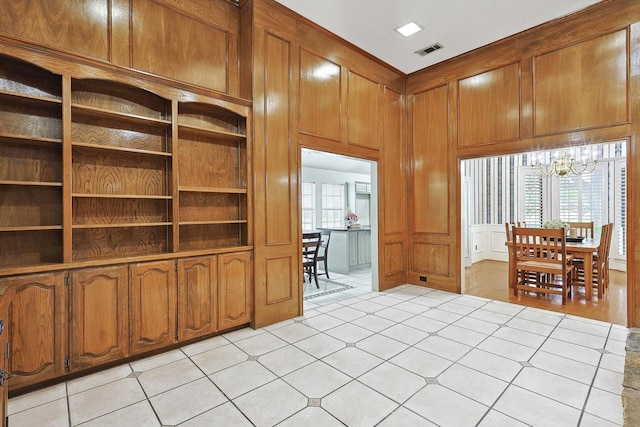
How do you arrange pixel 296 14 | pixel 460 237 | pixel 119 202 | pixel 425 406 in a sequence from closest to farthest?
pixel 425 406
pixel 119 202
pixel 296 14
pixel 460 237

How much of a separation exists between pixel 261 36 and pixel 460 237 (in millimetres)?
4074

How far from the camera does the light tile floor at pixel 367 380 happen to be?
6.48 feet

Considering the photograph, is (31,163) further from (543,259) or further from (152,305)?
(543,259)

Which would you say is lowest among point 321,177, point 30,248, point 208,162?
point 30,248

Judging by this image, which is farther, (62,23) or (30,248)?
(62,23)

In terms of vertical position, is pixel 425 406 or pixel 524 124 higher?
pixel 524 124

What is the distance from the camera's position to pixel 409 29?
4.09 meters

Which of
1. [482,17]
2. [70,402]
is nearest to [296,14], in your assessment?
[482,17]

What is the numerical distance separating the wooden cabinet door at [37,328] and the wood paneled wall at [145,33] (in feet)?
5.82

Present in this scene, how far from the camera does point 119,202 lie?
2891 mm

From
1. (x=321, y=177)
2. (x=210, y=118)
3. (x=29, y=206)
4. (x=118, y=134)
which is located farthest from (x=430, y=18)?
(x=321, y=177)

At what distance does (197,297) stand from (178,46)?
8.67 feet

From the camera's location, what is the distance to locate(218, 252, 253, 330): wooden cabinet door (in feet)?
10.6

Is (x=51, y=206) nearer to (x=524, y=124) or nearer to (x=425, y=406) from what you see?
(x=425, y=406)
